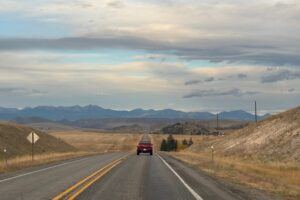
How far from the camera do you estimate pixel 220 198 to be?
1625cm

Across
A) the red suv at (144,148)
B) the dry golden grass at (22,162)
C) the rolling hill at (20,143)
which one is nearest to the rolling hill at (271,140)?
the red suv at (144,148)

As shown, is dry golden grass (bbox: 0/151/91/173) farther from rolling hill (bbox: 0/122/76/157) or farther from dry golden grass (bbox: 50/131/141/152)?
dry golden grass (bbox: 50/131/141/152)

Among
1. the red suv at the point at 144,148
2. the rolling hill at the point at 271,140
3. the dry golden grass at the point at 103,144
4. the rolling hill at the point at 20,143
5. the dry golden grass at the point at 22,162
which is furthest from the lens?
the dry golden grass at the point at 103,144

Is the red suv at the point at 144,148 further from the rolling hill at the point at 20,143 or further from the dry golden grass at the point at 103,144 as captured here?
the dry golden grass at the point at 103,144

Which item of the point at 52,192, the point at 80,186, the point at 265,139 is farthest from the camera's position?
the point at 265,139

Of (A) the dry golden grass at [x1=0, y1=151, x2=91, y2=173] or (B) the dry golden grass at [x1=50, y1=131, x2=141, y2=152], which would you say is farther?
(B) the dry golden grass at [x1=50, y1=131, x2=141, y2=152]

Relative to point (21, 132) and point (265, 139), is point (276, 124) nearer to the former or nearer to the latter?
point (265, 139)

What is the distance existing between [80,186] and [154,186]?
105 inches

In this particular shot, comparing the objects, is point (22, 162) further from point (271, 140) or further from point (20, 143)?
point (20, 143)

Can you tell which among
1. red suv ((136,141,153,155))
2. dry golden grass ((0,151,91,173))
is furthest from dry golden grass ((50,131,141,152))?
dry golden grass ((0,151,91,173))

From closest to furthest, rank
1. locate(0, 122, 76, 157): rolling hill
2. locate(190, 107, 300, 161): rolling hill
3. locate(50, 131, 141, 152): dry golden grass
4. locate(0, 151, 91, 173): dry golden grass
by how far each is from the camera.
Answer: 1. locate(0, 151, 91, 173): dry golden grass
2. locate(190, 107, 300, 161): rolling hill
3. locate(0, 122, 76, 157): rolling hill
4. locate(50, 131, 141, 152): dry golden grass

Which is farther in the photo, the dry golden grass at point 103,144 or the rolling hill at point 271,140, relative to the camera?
the dry golden grass at point 103,144

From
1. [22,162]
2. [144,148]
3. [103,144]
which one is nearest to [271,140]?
[144,148]

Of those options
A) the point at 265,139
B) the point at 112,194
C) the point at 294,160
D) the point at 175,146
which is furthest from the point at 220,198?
the point at 175,146
